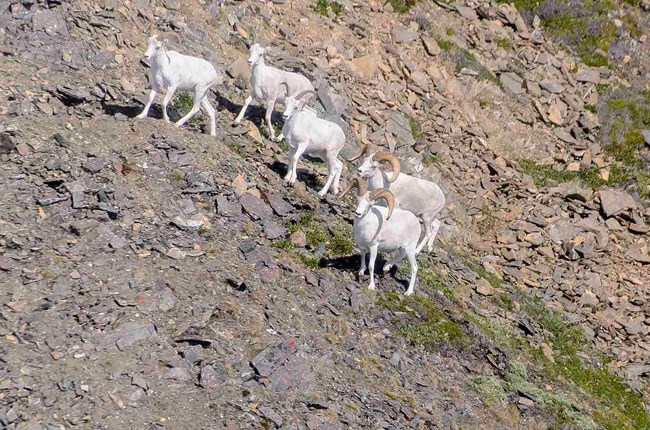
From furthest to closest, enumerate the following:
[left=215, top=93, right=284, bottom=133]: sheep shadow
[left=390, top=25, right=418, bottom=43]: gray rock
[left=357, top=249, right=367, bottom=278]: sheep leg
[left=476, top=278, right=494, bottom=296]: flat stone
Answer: [left=390, top=25, right=418, bottom=43]: gray rock, [left=215, top=93, right=284, bottom=133]: sheep shadow, [left=476, top=278, right=494, bottom=296]: flat stone, [left=357, top=249, right=367, bottom=278]: sheep leg

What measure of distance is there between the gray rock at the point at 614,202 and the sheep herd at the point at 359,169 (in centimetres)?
688

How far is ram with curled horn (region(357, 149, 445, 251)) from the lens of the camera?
15109 mm

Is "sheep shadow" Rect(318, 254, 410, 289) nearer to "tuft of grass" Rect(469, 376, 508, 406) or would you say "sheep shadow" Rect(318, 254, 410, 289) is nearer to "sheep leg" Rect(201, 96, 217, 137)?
"tuft of grass" Rect(469, 376, 508, 406)

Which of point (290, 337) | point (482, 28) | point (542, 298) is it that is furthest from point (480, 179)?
point (290, 337)

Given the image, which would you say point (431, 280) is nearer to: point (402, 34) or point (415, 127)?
point (415, 127)

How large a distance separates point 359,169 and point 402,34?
1183cm

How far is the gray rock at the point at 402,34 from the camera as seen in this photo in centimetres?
2536

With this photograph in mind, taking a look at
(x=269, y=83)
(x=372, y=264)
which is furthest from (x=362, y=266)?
(x=269, y=83)

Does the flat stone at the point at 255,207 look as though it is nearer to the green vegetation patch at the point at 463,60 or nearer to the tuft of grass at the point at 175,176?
the tuft of grass at the point at 175,176

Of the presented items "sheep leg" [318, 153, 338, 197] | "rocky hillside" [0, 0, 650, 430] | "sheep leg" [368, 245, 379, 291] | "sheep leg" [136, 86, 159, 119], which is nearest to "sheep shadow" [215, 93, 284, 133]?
"rocky hillside" [0, 0, 650, 430]

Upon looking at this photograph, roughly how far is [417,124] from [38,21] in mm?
11076

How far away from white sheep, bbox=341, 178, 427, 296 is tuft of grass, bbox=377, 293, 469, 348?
1.87 ft

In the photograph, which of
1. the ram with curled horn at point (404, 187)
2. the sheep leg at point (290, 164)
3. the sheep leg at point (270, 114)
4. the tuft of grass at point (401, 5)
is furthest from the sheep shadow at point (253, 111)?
the tuft of grass at point (401, 5)

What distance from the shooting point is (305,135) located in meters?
16.1
